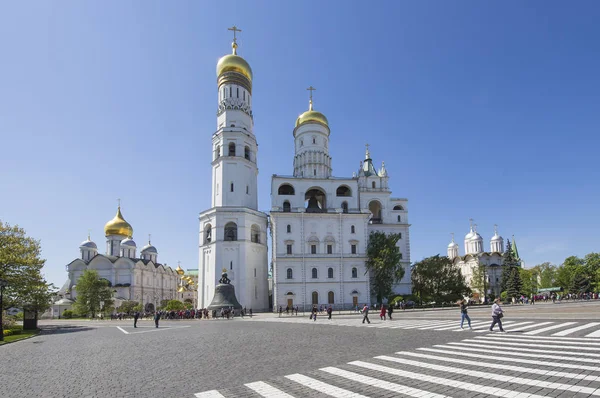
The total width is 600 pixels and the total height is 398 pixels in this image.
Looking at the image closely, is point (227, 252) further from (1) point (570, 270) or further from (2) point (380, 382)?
(1) point (570, 270)

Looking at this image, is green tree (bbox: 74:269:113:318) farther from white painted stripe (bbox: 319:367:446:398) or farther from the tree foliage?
white painted stripe (bbox: 319:367:446:398)

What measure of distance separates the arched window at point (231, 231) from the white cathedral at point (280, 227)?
0.42 feet

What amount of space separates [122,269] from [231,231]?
3239cm

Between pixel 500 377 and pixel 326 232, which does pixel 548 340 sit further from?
pixel 326 232

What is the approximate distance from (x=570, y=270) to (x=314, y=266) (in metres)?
57.0

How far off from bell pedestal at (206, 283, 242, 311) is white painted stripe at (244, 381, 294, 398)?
3381 centimetres

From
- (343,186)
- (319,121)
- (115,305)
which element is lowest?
(115,305)

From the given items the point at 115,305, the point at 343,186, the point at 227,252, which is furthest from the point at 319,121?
the point at 115,305

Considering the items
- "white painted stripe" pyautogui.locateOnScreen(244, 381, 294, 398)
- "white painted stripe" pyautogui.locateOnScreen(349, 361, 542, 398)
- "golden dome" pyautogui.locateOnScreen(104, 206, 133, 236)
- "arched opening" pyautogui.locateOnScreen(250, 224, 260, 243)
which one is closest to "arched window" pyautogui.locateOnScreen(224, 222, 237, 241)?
"arched opening" pyautogui.locateOnScreen(250, 224, 260, 243)

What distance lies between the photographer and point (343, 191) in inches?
2286

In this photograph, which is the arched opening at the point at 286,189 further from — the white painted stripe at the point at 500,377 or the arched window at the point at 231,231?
the white painted stripe at the point at 500,377

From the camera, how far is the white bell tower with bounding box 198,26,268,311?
160 ft

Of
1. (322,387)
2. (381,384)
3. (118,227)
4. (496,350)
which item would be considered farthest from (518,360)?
(118,227)

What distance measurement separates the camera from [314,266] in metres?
51.0
